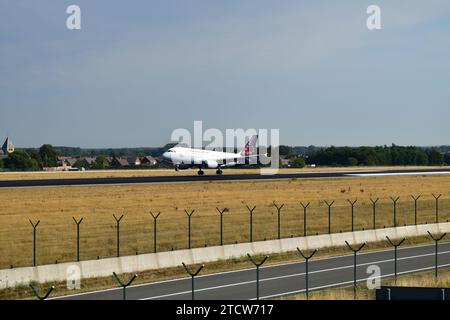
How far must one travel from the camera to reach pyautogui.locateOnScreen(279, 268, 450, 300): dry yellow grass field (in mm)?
24594

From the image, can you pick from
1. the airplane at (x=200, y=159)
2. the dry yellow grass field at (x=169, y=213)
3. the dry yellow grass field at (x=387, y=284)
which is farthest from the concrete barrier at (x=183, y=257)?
the airplane at (x=200, y=159)

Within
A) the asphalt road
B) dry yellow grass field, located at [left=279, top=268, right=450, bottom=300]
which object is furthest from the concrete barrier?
dry yellow grass field, located at [left=279, top=268, right=450, bottom=300]

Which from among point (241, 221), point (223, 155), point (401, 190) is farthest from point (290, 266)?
point (223, 155)

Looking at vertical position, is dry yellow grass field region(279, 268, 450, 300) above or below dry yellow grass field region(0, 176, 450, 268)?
below

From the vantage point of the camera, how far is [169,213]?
52906 mm

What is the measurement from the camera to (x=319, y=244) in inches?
1531

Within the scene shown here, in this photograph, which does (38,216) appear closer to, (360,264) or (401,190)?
(360,264)

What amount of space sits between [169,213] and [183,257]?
20082 millimetres

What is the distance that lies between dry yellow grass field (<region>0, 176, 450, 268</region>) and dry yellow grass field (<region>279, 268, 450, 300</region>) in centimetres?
1209

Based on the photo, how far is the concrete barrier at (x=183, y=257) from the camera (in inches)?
1104

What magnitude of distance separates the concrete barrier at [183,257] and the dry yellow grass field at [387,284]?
8.34 metres

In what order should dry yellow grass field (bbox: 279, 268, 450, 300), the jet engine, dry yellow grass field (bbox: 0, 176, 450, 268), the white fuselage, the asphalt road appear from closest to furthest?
dry yellow grass field (bbox: 279, 268, 450, 300) < the asphalt road < dry yellow grass field (bbox: 0, 176, 450, 268) < the white fuselage < the jet engine

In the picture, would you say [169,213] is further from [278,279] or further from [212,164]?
[212,164]

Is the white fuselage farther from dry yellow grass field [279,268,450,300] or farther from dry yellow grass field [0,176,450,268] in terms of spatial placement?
dry yellow grass field [279,268,450,300]
